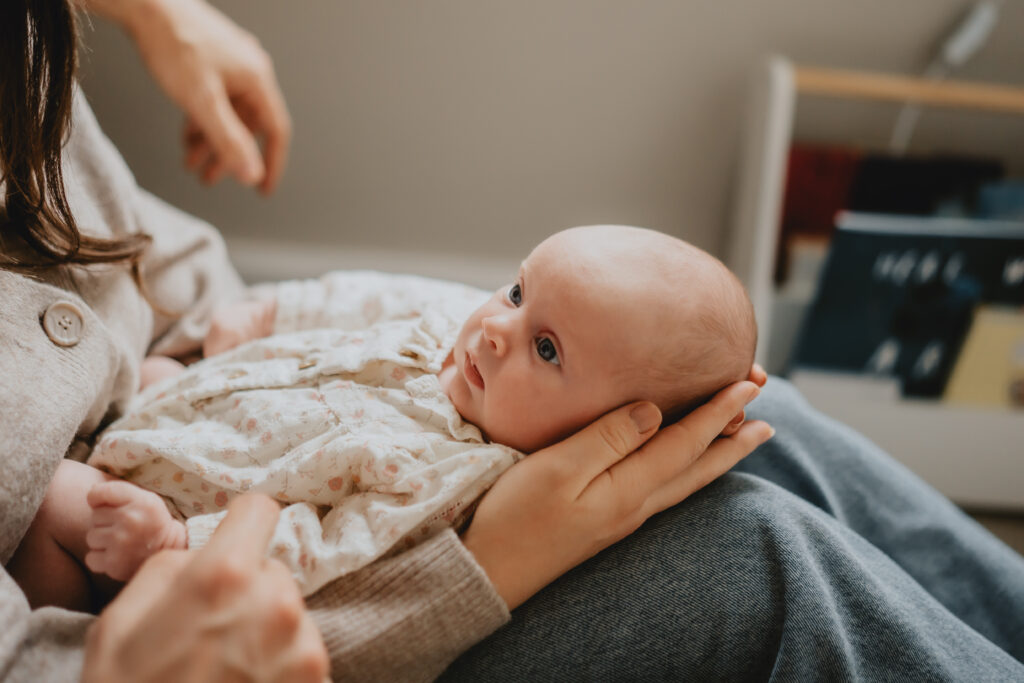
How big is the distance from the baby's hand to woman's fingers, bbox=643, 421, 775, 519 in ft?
1.90

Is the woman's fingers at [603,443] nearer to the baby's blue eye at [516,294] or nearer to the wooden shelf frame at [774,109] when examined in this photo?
the baby's blue eye at [516,294]

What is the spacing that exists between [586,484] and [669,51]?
1339 millimetres

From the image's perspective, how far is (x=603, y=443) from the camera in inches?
25.9

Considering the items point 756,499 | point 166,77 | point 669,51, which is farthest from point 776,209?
point 166,77

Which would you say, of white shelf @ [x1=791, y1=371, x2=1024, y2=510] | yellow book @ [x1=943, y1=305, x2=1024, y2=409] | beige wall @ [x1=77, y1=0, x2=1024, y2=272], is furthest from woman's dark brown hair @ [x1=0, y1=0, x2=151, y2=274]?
yellow book @ [x1=943, y1=305, x2=1024, y2=409]

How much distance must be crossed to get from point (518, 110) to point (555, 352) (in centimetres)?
116

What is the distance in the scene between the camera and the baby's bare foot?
59cm

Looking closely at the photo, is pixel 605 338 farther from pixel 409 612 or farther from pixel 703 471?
pixel 409 612

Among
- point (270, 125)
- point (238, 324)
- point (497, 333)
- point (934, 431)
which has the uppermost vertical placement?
point (270, 125)

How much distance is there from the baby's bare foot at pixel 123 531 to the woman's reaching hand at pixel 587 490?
10.9 inches

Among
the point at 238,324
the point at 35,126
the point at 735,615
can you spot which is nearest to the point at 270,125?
A: the point at 238,324

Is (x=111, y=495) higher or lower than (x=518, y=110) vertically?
lower

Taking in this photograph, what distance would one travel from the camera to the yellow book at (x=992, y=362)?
140 cm

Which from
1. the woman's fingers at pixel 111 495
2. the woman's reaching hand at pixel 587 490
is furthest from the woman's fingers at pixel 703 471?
the woman's fingers at pixel 111 495
